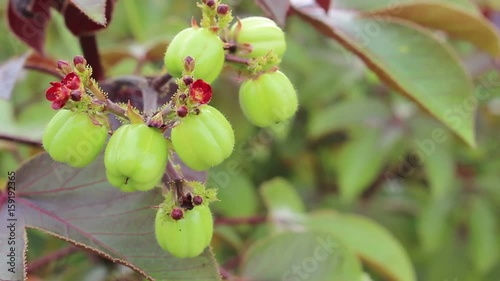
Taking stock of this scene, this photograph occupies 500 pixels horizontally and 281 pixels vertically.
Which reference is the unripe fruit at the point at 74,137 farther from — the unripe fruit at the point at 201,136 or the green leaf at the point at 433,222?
the green leaf at the point at 433,222

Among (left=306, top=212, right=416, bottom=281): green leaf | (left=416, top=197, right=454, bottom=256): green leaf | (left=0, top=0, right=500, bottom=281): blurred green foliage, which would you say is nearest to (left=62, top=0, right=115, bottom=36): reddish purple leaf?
(left=0, top=0, right=500, bottom=281): blurred green foliage

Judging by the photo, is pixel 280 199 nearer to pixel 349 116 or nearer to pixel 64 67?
pixel 349 116

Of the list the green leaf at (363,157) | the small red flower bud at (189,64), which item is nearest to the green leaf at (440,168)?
the green leaf at (363,157)

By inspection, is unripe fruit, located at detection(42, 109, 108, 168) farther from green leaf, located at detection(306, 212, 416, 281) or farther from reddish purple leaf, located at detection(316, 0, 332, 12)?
green leaf, located at detection(306, 212, 416, 281)

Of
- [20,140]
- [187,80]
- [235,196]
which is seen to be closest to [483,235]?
[235,196]

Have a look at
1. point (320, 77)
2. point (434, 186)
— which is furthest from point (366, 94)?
point (434, 186)

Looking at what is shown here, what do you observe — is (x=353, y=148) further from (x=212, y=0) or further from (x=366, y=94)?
(x=212, y=0)

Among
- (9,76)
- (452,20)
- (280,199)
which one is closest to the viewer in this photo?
(9,76)
